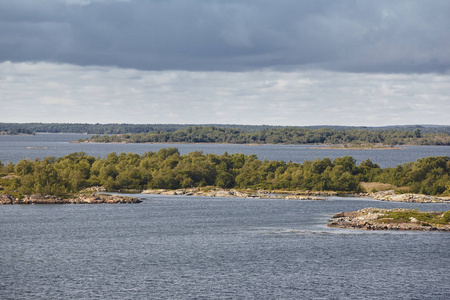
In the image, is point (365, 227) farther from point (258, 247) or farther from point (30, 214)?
point (30, 214)

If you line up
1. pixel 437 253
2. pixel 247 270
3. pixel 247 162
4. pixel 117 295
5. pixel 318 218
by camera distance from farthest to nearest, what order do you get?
pixel 247 162
pixel 318 218
pixel 437 253
pixel 247 270
pixel 117 295

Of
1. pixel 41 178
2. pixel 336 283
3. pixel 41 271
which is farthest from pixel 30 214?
pixel 336 283

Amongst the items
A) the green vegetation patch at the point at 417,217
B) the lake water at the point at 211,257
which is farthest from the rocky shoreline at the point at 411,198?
the lake water at the point at 211,257

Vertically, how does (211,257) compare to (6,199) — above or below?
below

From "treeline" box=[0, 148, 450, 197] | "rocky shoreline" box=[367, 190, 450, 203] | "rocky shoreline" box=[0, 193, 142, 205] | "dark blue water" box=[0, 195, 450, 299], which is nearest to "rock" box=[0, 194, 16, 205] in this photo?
"rocky shoreline" box=[0, 193, 142, 205]

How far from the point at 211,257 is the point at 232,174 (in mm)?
96826

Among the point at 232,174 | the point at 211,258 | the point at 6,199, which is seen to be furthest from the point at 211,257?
the point at 232,174

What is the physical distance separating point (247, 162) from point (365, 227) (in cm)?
8450

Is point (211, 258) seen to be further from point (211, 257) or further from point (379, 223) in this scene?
point (379, 223)

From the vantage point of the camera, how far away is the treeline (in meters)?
159

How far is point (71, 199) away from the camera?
14275 cm

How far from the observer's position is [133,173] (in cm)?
17025

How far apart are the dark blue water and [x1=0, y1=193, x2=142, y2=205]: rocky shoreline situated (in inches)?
648

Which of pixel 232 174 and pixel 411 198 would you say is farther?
Answer: pixel 232 174
